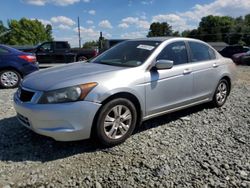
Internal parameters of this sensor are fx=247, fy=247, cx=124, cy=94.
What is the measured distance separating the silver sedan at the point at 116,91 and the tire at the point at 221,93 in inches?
18.7

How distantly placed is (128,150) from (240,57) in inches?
701

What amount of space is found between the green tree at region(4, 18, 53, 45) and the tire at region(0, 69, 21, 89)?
2492 inches

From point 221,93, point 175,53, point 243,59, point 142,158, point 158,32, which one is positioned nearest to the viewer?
point 142,158

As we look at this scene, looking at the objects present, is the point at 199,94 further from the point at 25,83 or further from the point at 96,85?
the point at 25,83

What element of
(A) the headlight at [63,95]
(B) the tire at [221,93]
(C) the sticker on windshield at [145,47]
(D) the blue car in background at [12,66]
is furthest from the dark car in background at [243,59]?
(A) the headlight at [63,95]

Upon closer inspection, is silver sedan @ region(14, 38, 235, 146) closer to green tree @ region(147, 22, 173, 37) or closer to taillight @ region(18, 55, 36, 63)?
taillight @ region(18, 55, 36, 63)

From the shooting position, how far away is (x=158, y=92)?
149 inches

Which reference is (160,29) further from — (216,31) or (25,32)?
(25,32)

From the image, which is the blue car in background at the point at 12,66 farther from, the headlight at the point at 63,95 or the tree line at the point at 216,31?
the tree line at the point at 216,31

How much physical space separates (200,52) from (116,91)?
2.33 metres

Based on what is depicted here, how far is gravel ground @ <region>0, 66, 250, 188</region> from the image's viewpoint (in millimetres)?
2695

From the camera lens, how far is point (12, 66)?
7.29 m

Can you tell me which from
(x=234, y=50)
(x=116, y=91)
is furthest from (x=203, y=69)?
(x=234, y=50)

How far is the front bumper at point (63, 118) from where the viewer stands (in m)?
2.99
